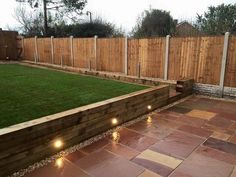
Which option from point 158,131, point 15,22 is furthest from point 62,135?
point 15,22

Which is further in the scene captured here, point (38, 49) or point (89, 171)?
point (38, 49)

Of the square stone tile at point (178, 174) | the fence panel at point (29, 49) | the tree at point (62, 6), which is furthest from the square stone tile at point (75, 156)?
the tree at point (62, 6)

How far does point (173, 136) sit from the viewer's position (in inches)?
156

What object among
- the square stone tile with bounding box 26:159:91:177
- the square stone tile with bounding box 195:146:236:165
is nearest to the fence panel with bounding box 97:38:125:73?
the square stone tile with bounding box 195:146:236:165

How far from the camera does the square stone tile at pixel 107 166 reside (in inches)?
110

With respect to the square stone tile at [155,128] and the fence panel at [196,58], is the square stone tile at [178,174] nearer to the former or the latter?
the square stone tile at [155,128]

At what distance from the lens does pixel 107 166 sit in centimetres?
297

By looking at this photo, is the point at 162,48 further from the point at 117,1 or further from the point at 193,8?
the point at 117,1

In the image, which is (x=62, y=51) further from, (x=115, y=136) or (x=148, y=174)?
(x=148, y=174)

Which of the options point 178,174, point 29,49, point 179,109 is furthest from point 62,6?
point 178,174

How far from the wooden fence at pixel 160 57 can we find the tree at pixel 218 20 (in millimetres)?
8655

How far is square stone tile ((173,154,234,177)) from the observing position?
283 cm

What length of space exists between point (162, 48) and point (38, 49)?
8787mm

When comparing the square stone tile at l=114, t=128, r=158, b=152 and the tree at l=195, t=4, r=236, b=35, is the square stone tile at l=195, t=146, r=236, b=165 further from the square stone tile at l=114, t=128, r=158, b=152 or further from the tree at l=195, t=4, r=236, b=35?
the tree at l=195, t=4, r=236, b=35
